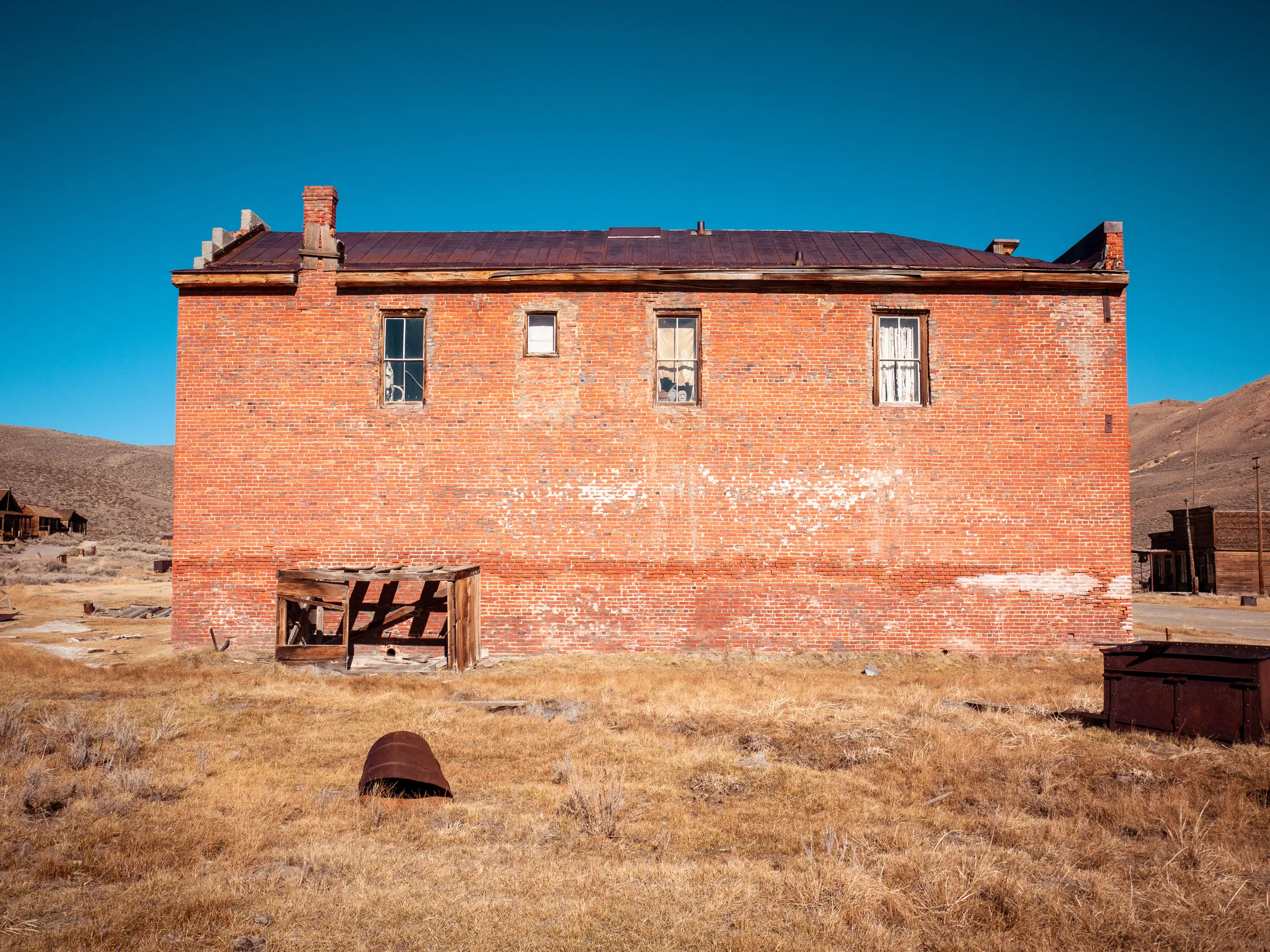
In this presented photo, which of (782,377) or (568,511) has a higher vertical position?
(782,377)

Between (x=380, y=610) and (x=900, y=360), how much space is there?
9630 millimetres

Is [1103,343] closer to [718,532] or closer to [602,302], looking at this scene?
[718,532]

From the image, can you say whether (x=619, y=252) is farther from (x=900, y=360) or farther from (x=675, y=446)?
(x=900, y=360)

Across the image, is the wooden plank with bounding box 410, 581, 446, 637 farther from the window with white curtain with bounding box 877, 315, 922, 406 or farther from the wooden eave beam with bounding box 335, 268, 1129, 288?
the window with white curtain with bounding box 877, 315, 922, 406

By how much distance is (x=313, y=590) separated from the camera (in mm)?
11398

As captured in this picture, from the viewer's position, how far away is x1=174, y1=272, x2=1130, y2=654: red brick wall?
1245cm

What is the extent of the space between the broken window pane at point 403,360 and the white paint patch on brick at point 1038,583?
9902mm

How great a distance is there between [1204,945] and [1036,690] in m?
6.48

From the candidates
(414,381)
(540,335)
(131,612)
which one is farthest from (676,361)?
(131,612)

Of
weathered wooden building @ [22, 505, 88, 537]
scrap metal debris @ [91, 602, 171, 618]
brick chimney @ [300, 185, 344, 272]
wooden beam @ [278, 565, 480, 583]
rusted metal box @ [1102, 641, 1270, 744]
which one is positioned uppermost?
brick chimney @ [300, 185, 344, 272]

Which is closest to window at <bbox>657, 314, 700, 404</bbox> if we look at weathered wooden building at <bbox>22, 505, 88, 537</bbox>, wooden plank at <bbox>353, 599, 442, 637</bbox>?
wooden plank at <bbox>353, 599, 442, 637</bbox>

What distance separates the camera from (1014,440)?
12.6 metres

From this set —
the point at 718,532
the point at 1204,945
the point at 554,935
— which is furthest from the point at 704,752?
the point at 718,532

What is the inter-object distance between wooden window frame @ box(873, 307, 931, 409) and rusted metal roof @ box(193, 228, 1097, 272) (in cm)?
79
